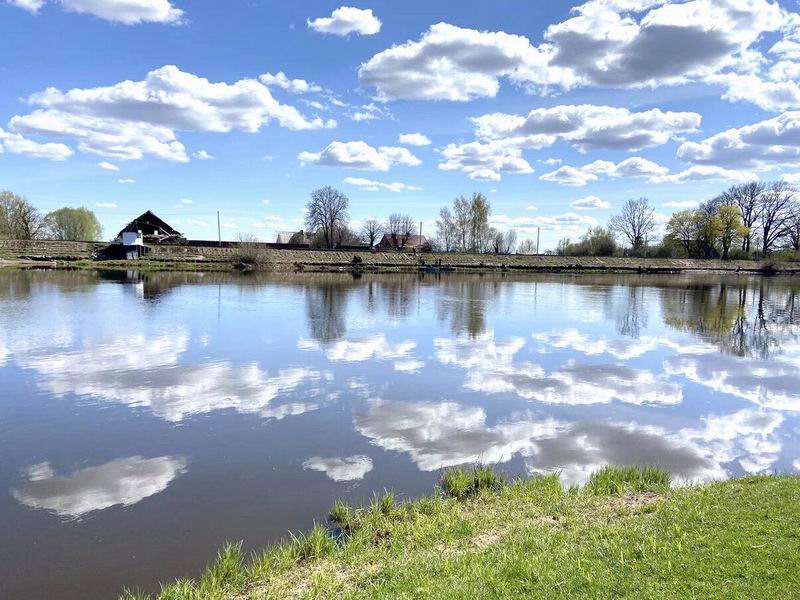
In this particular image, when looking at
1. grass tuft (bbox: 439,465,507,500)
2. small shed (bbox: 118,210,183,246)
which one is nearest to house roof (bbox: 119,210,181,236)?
small shed (bbox: 118,210,183,246)

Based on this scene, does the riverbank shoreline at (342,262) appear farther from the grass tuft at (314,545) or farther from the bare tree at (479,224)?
the grass tuft at (314,545)

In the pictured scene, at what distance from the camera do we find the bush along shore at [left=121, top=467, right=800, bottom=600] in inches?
172

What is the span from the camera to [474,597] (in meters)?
4.26

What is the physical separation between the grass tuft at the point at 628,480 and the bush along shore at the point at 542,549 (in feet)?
0.16

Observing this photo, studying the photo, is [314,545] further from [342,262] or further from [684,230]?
[684,230]

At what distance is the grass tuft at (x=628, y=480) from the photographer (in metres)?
7.19

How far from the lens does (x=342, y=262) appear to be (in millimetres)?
78250

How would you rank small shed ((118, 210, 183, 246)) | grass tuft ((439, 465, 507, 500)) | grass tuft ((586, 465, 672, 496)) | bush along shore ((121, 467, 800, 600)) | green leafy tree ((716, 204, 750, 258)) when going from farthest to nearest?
green leafy tree ((716, 204, 750, 258))
small shed ((118, 210, 183, 246))
grass tuft ((439, 465, 507, 500))
grass tuft ((586, 465, 672, 496))
bush along shore ((121, 467, 800, 600))

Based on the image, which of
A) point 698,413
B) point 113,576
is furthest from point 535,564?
point 698,413

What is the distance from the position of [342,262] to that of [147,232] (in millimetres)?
32491

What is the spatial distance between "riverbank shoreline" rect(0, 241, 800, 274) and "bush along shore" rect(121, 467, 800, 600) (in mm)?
63850

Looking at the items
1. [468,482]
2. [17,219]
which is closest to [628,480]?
[468,482]

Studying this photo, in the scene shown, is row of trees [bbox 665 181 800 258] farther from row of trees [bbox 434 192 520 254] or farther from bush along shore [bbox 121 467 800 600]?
bush along shore [bbox 121 467 800 600]

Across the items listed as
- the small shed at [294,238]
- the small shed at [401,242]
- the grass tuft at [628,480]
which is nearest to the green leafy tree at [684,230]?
the small shed at [401,242]
